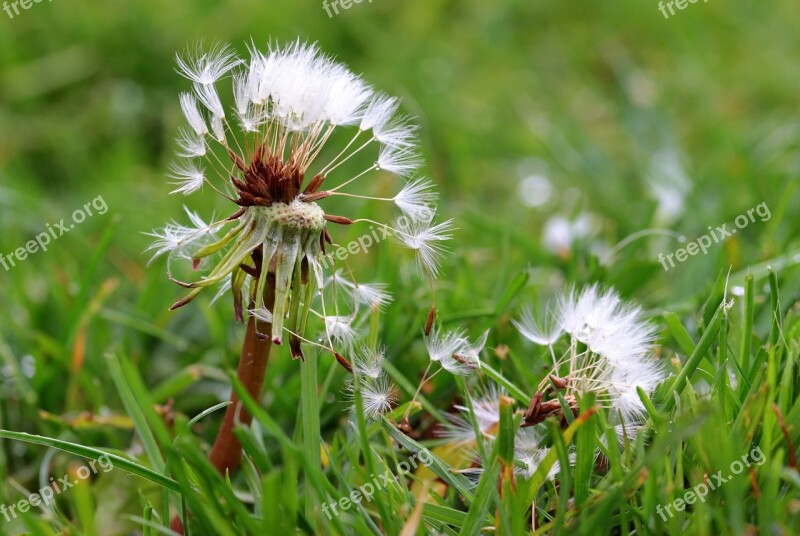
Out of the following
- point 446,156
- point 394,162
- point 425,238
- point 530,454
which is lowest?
point 530,454

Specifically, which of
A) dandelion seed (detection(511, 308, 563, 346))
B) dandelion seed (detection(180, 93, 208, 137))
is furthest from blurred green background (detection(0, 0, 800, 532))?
dandelion seed (detection(180, 93, 208, 137))

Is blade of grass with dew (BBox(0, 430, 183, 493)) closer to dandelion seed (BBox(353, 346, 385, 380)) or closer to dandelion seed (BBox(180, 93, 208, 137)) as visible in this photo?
dandelion seed (BBox(353, 346, 385, 380))

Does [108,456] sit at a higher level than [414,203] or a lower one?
lower

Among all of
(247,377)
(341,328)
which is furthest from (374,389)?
(247,377)

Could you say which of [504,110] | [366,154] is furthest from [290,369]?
[504,110]

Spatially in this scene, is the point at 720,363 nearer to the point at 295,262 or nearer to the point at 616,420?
the point at 616,420

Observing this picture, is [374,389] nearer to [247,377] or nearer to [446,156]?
[247,377]

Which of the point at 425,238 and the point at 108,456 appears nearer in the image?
the point at 108,456

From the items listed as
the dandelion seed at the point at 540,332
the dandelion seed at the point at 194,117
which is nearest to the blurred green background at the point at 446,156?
the dandelion seed at the point at 540,332

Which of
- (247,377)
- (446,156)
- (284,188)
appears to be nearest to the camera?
(284,188)
